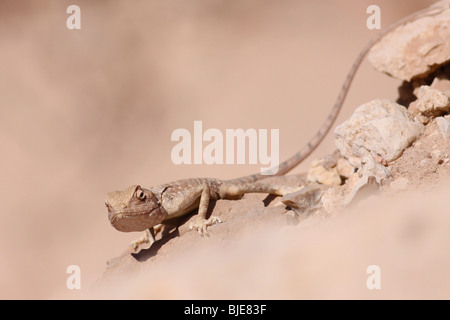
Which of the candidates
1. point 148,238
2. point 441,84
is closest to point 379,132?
point 441,84

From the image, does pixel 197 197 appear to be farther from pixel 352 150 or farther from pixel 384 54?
pixel 384 54

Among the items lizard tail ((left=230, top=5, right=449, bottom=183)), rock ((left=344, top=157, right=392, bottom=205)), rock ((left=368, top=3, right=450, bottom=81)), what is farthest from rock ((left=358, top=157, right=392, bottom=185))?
rock ((left=368, top=3, right=450, bottom=81))

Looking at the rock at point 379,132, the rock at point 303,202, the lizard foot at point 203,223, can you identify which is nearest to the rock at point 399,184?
the rock at point 379,132

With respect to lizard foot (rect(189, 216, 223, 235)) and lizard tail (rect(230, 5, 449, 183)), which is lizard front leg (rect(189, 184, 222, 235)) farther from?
lizard tail (rect(230, 5, 449, 183))

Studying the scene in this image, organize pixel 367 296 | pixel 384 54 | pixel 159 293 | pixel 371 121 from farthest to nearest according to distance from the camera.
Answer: pixel 384 54 → pixel 371 121 → pixel 159 293 → pixel 367 296

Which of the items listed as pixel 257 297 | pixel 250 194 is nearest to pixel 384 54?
pixel 250 194

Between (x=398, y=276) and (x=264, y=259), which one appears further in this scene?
(x=264, y=259)

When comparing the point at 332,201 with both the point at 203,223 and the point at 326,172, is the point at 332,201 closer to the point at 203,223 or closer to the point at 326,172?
the point at 203,223
